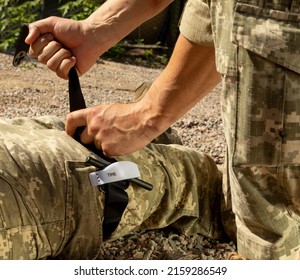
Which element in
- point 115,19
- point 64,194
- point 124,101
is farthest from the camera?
point 124,101

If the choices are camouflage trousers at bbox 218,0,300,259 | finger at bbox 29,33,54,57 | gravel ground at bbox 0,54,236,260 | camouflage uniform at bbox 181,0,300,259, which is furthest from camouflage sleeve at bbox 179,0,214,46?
gravel ground at bbox 0,54,236,260

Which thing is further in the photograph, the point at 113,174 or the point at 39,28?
the point at 39,28

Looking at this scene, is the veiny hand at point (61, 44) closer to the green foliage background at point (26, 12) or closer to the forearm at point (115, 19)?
the forearm at point (115, 19)

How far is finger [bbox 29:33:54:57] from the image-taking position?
9.78 ft

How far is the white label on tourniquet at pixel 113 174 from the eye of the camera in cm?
282

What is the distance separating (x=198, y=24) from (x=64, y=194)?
0.90 meters

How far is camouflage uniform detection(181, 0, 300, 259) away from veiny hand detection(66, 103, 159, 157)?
400mm

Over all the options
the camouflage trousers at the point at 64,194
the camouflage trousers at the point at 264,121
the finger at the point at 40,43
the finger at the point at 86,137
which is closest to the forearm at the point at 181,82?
the camouflage trousers at the point at 264,121

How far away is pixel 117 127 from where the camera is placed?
265 centimetres

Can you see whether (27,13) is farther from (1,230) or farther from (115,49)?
(1,230)

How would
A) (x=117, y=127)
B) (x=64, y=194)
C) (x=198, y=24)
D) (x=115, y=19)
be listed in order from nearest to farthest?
(x=198, y=24), (x=117, y=127), (x=64, y=194), (x=115, y=19)

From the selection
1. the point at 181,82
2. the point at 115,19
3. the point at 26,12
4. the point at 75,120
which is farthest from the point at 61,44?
the point at 26,12

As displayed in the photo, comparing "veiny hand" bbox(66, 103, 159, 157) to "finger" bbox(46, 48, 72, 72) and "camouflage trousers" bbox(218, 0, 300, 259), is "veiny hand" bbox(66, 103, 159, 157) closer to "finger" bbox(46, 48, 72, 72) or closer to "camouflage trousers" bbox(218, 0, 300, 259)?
"finger" bbox(46, 48, 72, 72)

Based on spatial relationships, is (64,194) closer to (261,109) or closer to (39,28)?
(39,28)
